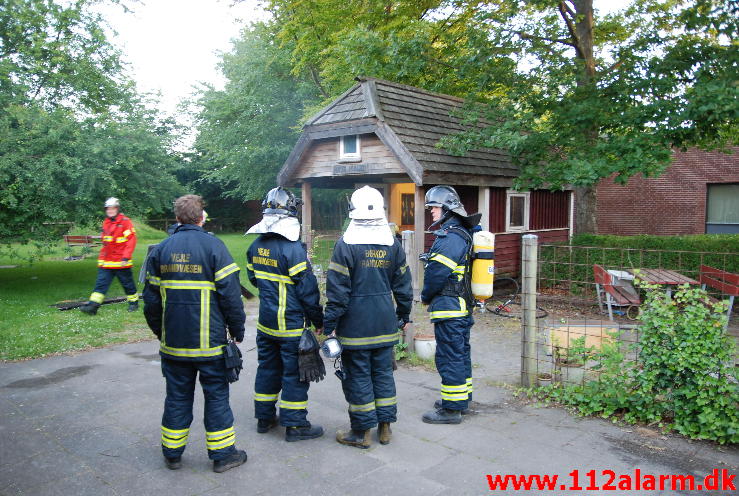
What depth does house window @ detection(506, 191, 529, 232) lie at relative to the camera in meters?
13.3

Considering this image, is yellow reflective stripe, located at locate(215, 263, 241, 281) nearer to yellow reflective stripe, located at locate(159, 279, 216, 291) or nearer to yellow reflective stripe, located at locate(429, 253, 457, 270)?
yellow reflective stripe, located at locate(159, 279, 216, 291)

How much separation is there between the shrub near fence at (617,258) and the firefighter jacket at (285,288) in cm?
513

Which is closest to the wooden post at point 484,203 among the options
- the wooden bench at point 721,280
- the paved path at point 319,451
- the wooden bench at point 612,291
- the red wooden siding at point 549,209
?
the red wooden siding at point 549,209

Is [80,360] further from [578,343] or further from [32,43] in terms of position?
[32,43]

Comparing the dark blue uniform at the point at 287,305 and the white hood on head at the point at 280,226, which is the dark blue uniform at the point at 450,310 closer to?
the dark blue uniform at the point at 287,305

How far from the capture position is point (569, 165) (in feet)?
32.2

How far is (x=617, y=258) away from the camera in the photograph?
11.1 metres

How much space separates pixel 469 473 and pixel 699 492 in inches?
59.2

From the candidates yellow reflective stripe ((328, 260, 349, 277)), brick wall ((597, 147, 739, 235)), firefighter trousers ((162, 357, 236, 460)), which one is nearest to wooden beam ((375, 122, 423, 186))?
yellow reflective stripe ((328, 260, 349, 277))

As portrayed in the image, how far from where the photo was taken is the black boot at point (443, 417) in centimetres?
505

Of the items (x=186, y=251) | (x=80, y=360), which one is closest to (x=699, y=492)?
(x=186, y=251)

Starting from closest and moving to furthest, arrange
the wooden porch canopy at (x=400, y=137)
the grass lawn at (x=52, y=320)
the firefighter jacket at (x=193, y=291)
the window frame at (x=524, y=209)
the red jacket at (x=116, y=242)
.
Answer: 1. the firefighter jacket at (x=193, y=291)
2. the grass lawn at (x=52, y=320)
3. the red jacket at (x=116, y=242)
4. the wooden porch canopy at (x=400, y=137)
5. the window frame at (x=524, y=209)

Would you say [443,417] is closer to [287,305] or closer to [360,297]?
[360,297]

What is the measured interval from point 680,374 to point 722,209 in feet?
65.2
